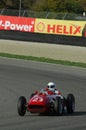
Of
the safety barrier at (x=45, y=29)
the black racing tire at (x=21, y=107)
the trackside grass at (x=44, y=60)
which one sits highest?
the safety barrier at (x=45, y=29)

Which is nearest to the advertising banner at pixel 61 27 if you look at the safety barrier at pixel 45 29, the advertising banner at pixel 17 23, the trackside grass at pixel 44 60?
the safety barrier at pixel 45 29

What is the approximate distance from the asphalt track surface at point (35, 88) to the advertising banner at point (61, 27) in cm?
573

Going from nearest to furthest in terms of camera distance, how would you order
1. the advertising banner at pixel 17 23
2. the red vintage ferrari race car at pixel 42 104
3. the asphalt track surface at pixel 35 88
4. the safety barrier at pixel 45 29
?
the asphalt track surface at pixel 35 88
the red vintage ferrari race car at pixel 42 104
the safety barrier at pixel 45 29
the advertising banner at pixel 17 23

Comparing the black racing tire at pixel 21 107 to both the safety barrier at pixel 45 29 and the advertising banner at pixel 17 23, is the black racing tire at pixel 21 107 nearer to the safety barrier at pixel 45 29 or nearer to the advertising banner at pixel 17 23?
the safety barrier at pixel 45 29

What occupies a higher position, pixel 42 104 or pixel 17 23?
pixel 17 23

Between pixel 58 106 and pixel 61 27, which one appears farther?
pixel 61 27

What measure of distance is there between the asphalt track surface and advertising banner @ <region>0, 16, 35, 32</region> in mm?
6541

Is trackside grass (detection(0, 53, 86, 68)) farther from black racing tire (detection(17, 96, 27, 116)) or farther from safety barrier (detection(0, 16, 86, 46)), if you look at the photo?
black racing tire (detection(17, 96, 27, 116))

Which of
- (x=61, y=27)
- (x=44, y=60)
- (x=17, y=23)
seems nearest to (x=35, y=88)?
(x=44, y=60)

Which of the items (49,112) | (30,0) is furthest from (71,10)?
(49,112)

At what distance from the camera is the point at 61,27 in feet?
112

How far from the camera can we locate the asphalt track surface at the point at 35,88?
1142 centimetres

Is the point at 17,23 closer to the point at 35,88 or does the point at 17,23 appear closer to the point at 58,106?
the point at 35,88

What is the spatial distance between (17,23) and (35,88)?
715 inches
